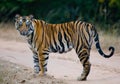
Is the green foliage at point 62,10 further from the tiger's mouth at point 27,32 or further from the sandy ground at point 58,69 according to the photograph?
the tiger's mouth at point 27,32

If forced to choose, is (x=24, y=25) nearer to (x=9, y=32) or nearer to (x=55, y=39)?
(x=55, y=39)

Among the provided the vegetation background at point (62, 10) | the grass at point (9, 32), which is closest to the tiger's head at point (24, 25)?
the grass at point (9, 32)

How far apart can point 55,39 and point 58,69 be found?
1766 millimetres

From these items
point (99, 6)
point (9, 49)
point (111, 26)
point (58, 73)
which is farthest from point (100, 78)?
point (99, 6)

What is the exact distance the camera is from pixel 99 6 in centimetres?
2575

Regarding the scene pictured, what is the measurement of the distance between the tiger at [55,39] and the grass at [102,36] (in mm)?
4699

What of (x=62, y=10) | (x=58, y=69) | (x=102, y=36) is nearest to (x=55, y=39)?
(x=58, y=69)

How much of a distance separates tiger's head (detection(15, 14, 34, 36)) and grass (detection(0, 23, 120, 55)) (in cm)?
523

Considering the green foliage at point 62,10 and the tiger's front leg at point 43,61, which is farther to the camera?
the green foliage at point 62,10

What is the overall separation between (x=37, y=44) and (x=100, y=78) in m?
1.66

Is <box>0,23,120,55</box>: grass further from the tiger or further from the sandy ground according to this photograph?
the tiger

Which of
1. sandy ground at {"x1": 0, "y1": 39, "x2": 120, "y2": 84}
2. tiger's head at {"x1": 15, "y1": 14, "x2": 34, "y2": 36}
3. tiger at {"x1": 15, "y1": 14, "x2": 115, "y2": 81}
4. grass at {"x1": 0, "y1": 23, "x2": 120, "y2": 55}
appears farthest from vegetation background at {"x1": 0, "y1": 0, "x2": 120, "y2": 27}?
tiger's head at {"x1": 15, "y1": 14, "x2": 34, "y2": 36}

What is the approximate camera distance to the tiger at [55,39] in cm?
1298

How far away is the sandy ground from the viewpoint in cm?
1284
